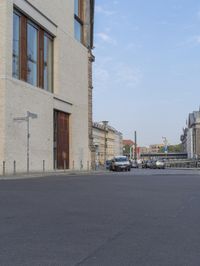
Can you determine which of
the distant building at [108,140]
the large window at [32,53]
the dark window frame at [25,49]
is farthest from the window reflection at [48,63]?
the distant building at [108,140]

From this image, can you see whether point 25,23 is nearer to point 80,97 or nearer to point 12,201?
point 80,97

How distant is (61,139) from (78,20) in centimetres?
1568

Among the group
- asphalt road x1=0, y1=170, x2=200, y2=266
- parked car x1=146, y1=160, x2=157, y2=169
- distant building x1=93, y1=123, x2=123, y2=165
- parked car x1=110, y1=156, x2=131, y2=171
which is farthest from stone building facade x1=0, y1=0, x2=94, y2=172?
distant building x1=93, y1=123, x2=123, y2=165

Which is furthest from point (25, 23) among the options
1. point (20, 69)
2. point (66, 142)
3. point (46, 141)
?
point (66, 142)

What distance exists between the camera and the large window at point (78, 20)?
5884 centimetres

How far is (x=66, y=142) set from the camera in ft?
176

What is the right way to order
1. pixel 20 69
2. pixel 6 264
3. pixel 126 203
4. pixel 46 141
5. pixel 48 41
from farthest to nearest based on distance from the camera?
pixel 48 41 < pixel 46 141 < pixel 20 69 < pixel 126 203 < pixel 6 264

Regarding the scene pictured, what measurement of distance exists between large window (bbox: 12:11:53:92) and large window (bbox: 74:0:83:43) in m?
9.51

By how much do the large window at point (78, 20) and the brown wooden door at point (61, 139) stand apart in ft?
35.0

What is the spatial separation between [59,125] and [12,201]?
36909mm

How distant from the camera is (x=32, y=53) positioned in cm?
4472

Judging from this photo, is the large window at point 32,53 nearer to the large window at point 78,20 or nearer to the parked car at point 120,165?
the large window at point 78,20

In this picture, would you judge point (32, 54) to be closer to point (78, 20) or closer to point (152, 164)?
point (78, 20)

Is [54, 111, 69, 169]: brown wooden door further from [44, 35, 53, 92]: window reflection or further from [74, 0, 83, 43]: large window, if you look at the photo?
[74, 0, 83, 43]: large window
